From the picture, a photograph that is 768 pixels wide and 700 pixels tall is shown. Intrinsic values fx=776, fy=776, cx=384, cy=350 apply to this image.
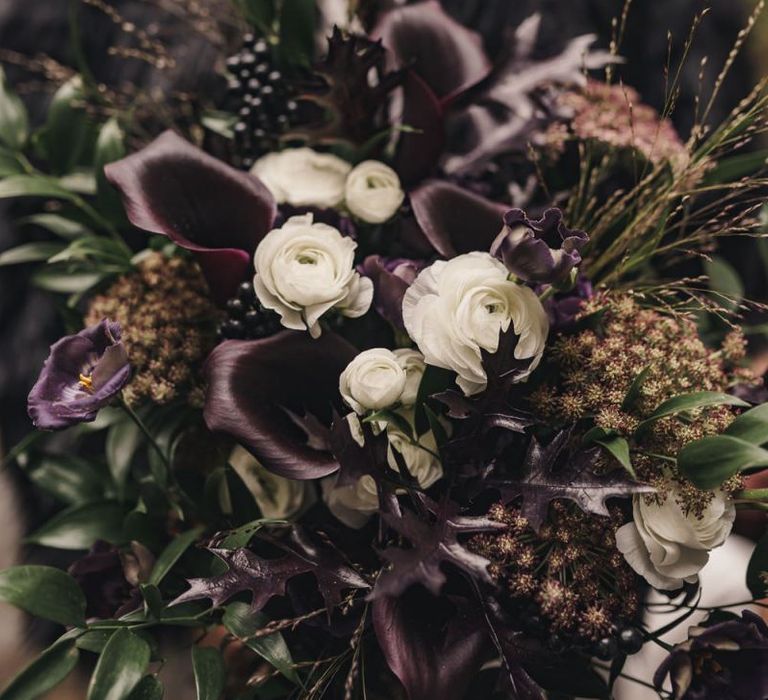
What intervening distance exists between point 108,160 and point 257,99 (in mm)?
166

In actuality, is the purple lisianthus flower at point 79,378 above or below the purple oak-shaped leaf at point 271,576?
above

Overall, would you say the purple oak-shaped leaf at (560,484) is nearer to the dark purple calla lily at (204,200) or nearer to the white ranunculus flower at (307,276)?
the white ranunculus flower at (307,276)

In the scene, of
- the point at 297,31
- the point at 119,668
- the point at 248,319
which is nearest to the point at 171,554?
the point at 119,668

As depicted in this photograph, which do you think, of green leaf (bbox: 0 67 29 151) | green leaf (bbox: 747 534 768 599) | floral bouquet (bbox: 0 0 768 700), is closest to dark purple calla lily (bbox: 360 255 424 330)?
floral bouquet (bbox: 0 0 768 700)

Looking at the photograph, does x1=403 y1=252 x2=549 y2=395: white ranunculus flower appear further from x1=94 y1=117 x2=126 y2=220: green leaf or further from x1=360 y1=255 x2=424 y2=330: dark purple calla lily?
x1=94 y1=117 x2=126 y2=220: green leaf

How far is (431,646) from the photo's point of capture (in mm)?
556

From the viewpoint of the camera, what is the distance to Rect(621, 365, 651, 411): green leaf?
0.54 m

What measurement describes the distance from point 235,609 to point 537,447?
0.26 metres

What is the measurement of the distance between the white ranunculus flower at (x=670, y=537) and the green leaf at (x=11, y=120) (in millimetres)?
728

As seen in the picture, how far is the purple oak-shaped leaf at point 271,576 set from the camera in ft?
1.75

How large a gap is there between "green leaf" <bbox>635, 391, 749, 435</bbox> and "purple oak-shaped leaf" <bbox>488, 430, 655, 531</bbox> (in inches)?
1.8

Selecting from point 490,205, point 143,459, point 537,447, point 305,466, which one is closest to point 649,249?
point 490,205

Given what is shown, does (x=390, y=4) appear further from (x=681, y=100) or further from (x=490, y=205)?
(x=681, y=100)

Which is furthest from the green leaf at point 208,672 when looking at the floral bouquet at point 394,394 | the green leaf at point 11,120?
the green leaf at point 11,120
